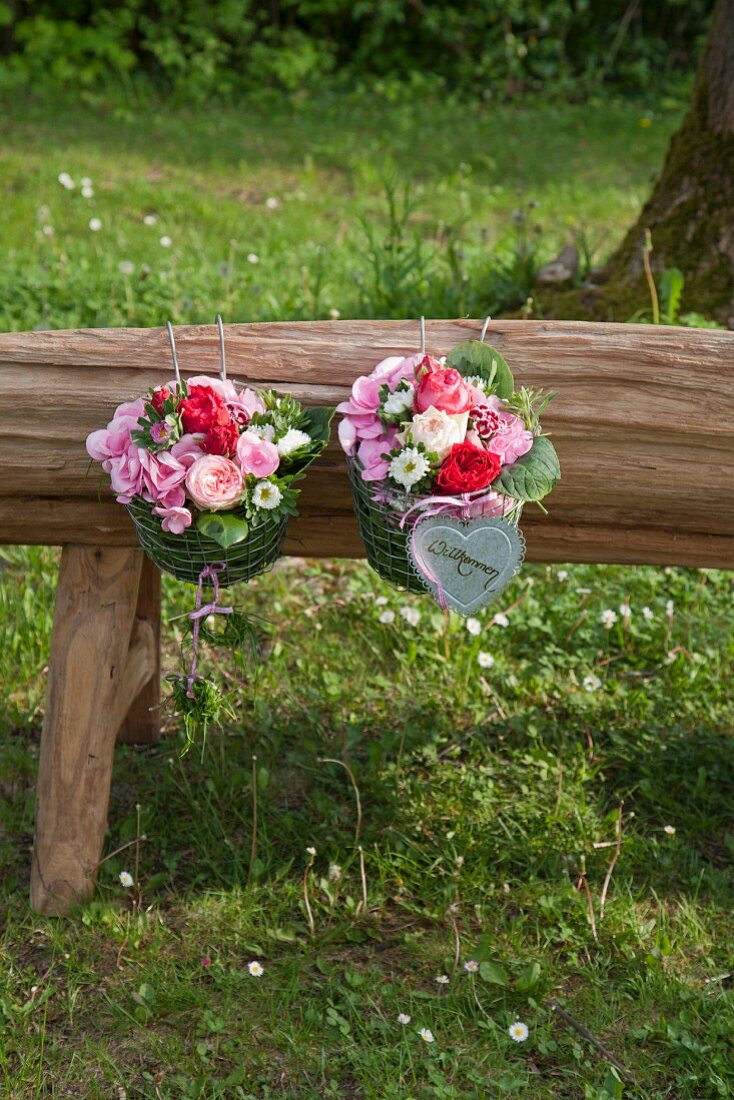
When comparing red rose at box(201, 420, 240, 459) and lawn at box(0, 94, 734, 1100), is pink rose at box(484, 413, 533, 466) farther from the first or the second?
lawn at box(0, 94, 734, 1100)

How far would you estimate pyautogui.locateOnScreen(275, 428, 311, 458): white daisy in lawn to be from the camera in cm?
188

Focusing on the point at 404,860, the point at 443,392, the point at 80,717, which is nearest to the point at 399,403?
the point at 443,392

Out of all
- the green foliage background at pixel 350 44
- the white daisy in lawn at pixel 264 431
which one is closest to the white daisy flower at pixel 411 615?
the white daisy in lawn at pixel 264 431

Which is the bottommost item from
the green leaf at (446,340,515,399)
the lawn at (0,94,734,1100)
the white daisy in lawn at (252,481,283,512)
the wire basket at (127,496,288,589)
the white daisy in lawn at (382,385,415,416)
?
the lawn at (0,94,734,1100)

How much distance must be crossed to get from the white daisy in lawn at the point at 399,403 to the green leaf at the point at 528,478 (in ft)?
0.61

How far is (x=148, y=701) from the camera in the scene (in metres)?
2.79

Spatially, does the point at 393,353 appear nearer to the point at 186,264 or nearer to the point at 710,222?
the point at 710,222

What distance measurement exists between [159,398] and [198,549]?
26cm

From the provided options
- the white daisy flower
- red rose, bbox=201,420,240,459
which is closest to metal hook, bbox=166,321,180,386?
red rose, bbox=201,420,240,459

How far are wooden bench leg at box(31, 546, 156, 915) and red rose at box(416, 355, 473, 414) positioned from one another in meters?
0.74

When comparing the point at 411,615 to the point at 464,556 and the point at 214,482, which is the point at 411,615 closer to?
the point at 464,556

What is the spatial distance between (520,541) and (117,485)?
0.66 meters

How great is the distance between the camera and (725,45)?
4.02 meters

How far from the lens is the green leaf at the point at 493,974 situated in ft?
7.13
